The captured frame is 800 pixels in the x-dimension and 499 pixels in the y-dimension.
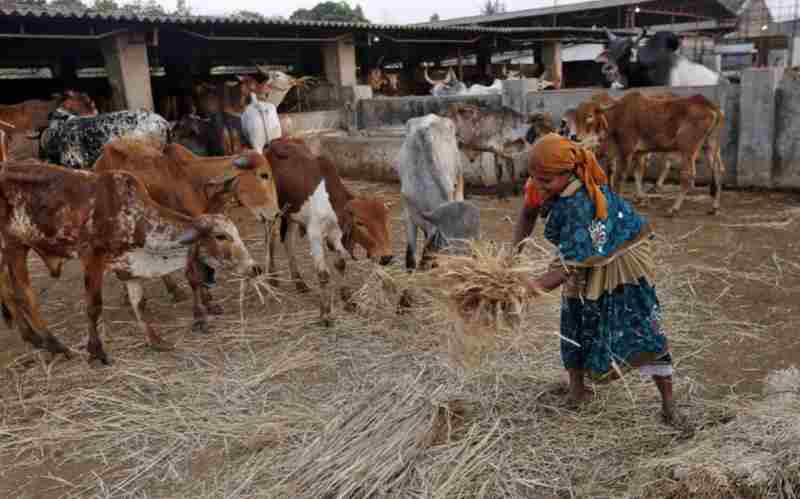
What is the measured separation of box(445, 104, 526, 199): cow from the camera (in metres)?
9.61

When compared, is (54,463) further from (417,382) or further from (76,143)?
(76,143)

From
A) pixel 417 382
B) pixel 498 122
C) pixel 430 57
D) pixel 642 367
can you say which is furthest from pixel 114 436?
pixel 430 57

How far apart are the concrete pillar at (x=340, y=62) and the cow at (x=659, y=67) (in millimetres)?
5291

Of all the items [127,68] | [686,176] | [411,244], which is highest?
[127,68]

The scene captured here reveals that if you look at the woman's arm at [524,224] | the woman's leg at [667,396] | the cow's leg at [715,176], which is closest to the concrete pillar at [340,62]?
the cow's leg at [715,176]

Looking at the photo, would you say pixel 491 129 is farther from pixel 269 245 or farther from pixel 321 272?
pixel 321 272

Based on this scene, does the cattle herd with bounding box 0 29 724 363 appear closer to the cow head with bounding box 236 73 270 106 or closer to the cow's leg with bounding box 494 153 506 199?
the cow's leg with bounding box 494 153 506 199

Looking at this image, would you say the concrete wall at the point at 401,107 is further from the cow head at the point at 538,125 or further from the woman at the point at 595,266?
the woman at the point at 595,266

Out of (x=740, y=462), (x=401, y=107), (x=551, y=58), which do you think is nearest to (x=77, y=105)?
(x=401, y=107)

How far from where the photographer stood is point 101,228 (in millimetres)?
4281

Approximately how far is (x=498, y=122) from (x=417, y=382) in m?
6.64

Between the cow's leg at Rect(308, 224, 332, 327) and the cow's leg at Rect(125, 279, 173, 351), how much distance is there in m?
1.13

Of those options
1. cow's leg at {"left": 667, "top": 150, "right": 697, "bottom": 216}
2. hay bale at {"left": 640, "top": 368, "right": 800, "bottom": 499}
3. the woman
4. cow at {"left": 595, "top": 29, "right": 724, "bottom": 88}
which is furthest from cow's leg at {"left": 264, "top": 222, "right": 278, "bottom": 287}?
cow at {"left": 595, "top": 29, "right": 724, "bottom": 88}

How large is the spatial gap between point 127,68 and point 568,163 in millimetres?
9496
